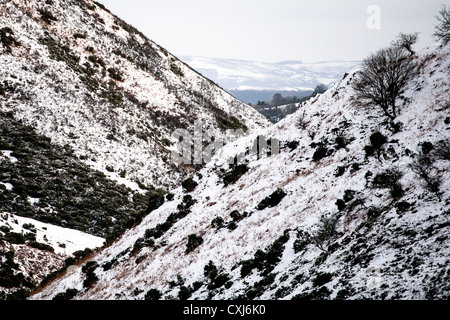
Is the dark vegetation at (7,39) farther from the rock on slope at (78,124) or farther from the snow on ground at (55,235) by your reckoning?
the snow on ground at (55,235)

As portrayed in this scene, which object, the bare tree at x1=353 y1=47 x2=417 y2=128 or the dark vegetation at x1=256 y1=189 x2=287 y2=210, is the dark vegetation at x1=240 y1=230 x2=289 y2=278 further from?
the bare tree at x1=353 y1=47 x2=417 y2=128

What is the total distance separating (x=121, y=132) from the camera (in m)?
56.8

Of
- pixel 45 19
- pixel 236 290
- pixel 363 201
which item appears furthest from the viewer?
pixel 45 19

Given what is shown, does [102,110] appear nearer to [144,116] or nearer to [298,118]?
[144,116]

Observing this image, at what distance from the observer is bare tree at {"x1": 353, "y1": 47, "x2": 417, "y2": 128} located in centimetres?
→ 2280

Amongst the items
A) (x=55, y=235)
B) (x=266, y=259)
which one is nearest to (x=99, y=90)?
(x=55, y=235)

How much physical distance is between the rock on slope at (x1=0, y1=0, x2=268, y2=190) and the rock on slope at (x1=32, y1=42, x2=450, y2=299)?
2358 cm

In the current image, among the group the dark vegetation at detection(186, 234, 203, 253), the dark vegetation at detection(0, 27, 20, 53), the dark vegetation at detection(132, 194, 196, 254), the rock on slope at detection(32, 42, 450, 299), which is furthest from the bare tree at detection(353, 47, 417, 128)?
the dark vegetation at detection(0, 27, 20, 53)

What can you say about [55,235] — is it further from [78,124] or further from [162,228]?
[78,124]

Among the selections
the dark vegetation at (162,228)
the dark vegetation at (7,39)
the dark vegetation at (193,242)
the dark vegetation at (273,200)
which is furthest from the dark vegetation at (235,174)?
the dark vegetation at (7,39)

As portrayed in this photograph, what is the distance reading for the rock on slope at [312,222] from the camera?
36.9 ft

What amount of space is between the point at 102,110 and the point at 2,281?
36.4 meters

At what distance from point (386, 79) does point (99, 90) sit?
50.3 m

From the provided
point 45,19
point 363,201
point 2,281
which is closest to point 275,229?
point 363,201
